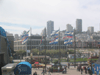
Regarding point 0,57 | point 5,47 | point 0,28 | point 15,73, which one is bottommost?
point 15,73

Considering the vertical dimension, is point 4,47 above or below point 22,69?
above

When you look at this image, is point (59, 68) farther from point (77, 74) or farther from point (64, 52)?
point (64, 52)

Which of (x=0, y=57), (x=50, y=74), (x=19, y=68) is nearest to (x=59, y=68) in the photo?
(x=50, y=74)

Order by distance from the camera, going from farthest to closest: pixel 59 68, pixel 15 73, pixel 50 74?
pixel 59 68
pixel 50 74
pixel 15 73

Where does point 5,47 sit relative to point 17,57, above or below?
above

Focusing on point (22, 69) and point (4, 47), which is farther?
point (4, 47)

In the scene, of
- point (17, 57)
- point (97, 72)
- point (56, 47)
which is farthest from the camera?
point (56, 47)

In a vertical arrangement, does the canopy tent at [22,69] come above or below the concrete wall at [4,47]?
below

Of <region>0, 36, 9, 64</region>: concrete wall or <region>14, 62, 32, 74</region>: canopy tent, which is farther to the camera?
<region>0, 36, 9, 64</region>: concrete wall

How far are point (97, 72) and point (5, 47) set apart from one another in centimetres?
1800

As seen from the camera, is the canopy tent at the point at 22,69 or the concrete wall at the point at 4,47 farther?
the concrete wall at the point at 4,47

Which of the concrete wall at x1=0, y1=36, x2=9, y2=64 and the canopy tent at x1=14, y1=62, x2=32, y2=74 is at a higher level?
the concrete wall at x1=0, y1=36, x2=9, y2=64

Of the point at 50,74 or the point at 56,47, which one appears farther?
the point at 56,47

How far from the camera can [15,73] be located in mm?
22359
